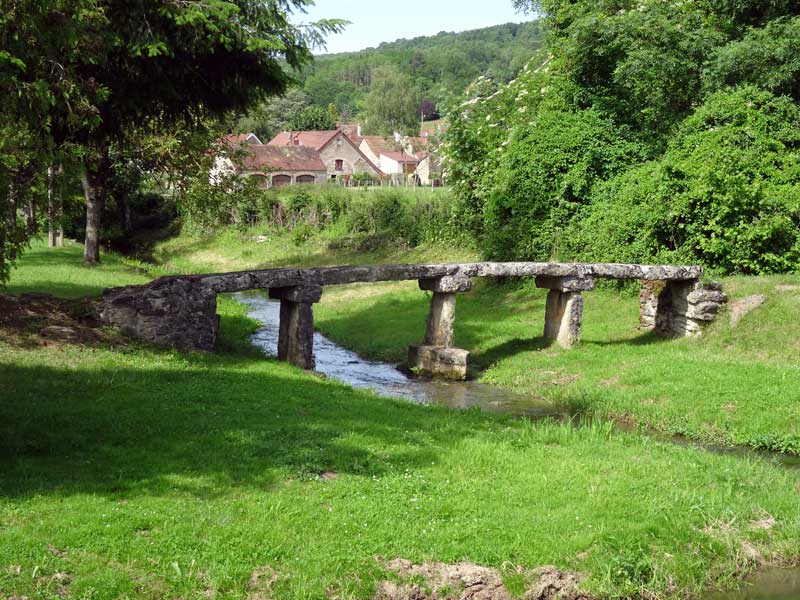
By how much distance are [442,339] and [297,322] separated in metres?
4.64

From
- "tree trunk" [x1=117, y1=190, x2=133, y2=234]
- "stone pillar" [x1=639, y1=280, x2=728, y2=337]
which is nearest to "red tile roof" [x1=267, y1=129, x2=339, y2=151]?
"tree trunk" [x1=117, y1=190, x2=133, y2=234]

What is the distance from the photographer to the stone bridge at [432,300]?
63.0 feet

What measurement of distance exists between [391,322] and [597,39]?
42.4ft

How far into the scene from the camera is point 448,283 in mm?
23500

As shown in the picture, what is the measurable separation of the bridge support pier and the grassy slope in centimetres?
97

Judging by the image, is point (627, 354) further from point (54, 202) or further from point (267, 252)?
point (267, 252)

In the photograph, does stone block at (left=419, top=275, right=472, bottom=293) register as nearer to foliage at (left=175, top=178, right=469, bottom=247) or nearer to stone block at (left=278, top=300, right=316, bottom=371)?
stone block at (left=278, top=300, right=316, bottom=371)

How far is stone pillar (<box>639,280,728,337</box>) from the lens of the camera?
23.8 m

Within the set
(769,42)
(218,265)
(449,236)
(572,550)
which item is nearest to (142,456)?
(572,550)

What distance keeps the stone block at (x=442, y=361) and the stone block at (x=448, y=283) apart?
1.58m

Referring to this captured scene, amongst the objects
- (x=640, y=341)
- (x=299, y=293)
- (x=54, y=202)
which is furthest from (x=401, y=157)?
(x=299, y=293)

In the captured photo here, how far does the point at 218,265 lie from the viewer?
46031mm

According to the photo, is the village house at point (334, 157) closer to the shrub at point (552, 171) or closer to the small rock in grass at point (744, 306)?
the shrub at point (552, 171)

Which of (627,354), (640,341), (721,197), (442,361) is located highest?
(721,197)
